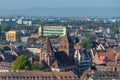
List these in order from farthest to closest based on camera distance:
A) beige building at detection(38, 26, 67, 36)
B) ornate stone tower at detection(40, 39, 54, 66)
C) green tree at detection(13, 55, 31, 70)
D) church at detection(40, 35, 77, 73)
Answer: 1. beige building at detection(38, 26, 67, 36)
2. ornate stone tower at detection(40, 39, 54, 66)
3. church at detection(40, 35, 77, 73)
4. green tree at detection(13, 55, 31, 70)

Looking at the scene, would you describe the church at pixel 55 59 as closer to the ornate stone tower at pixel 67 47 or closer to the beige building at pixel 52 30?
the ornate stone tower at pixel 67 47

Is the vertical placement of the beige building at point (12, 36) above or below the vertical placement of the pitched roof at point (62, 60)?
below

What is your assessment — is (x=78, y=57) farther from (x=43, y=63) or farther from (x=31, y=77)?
(x=31, y=77)

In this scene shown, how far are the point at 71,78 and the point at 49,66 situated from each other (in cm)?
622

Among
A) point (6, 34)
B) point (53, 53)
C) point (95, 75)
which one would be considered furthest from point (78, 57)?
point (6, 34)

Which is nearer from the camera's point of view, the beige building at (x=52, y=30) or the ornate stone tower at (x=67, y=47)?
the ornate stone tower at (x=67, y=47)

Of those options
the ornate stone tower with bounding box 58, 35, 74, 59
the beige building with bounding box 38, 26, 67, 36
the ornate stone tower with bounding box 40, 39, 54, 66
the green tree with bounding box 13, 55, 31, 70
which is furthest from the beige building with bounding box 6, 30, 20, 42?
the green tree with bounding box 13, 55, 31, 70

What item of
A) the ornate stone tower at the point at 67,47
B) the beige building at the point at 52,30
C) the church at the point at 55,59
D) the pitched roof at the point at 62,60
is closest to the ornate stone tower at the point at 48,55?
the church at the point at 55,59

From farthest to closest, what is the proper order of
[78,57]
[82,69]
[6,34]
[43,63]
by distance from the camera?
[6,34] < [78,57] < [82,69] < [43,63]

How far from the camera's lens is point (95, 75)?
49.1 meters

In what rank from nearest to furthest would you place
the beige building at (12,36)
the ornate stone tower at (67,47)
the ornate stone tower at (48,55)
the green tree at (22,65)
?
1. the green tree at (22,65)
2. the ornate stone tower at (48,55)
3. the ornate stone tower at (67,47)
4. the beige building at (12,36)

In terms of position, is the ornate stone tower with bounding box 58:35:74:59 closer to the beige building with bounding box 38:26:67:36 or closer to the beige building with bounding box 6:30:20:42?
the beige building with bounding box 6:30:20:42

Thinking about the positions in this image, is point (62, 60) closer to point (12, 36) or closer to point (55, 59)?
point (55, 59)

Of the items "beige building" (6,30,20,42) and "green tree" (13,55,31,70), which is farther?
"beige building" (6,30,20,42)
